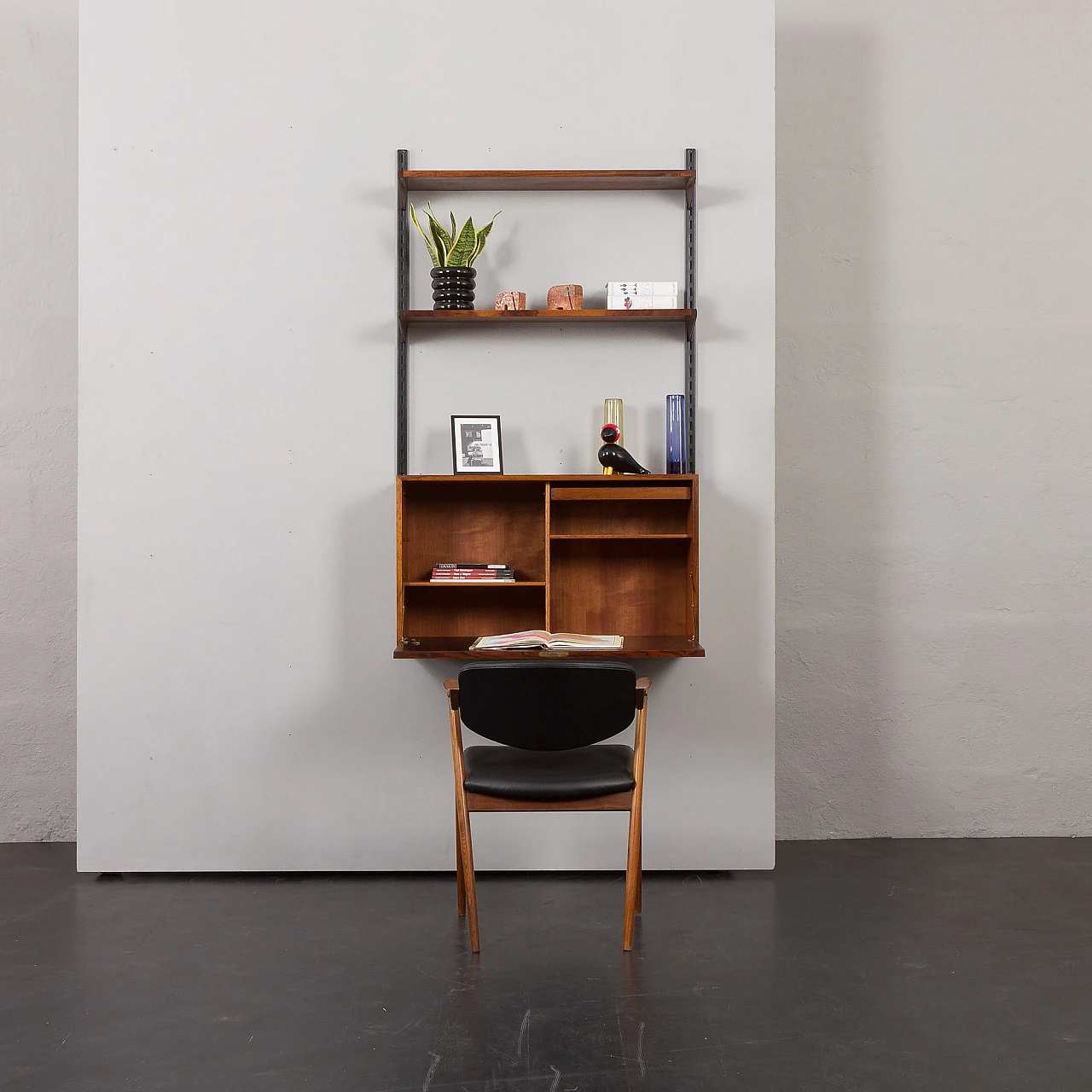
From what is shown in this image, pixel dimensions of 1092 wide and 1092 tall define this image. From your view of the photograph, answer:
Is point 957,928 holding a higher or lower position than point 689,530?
lower

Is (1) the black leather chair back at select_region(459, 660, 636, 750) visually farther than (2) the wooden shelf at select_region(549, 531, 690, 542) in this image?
No

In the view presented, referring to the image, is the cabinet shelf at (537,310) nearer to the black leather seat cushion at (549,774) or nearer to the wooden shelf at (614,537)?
the wooden shelf at (614,537)

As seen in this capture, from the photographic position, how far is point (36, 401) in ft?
13.1

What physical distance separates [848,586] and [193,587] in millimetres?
2511

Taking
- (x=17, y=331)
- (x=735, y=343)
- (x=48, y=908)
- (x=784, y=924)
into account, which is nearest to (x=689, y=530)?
(x=735, y=343)

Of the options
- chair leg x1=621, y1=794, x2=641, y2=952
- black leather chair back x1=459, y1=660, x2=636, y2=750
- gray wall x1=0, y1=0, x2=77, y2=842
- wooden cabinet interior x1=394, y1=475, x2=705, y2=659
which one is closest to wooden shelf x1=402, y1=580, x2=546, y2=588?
wooden cabinet interior x1=394, y1=475, x2=705, y2=659

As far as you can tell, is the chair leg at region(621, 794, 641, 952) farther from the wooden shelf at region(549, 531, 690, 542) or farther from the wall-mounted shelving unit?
the wooden shelf at region(549, 531, 690, 542)

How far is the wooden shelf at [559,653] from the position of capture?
10.2 ft

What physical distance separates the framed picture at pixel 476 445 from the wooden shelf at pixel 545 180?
836mm

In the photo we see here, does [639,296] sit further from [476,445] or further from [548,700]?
[548,700]

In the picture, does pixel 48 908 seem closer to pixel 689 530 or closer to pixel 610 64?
pixel 689 530

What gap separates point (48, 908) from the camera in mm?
3203

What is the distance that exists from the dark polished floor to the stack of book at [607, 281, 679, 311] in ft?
6.57

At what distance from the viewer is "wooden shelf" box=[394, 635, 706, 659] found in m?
3.10
